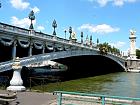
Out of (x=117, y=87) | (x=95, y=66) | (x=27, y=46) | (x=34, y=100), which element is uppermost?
(x=27, y=46)

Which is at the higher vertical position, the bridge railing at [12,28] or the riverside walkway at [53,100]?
the bridge railing at [12,28]

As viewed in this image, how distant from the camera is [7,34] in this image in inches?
1508

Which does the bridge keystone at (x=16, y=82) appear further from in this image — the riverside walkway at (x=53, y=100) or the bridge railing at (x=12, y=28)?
the bridge railing at (x=12, y=28)

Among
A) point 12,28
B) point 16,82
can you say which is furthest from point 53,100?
point 12,28

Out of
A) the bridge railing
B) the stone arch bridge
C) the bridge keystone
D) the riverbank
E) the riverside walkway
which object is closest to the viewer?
the riverside walkway

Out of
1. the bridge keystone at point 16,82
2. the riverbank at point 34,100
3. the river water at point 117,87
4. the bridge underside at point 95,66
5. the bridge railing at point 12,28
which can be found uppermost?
the bridge railing at point 12,28

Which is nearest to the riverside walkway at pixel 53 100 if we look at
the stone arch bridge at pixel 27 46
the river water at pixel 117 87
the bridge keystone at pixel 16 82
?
the bridge keystone at pixel 16 82

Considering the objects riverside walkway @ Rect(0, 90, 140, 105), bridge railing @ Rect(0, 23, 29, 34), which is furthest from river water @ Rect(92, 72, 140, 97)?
riverside walkway @ Rect(0, 90, 140, 105)

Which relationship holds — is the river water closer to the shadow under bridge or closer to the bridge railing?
the bridge railing

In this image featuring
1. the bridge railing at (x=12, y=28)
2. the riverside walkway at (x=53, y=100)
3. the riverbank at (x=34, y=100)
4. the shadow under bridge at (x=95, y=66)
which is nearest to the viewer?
the riverside walkway at (x=53, y=100)

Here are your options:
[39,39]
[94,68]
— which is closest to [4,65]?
[39,39]

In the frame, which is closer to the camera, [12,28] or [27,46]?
[12,28]

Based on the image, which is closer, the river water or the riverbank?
the riverbank

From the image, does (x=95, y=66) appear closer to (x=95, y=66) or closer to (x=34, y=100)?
(x=95, y=66)
